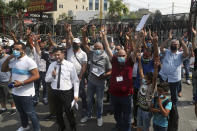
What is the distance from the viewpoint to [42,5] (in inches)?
1111

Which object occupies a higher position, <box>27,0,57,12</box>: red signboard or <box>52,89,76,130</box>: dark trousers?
<box>27,0,57,12</box>: red signboard

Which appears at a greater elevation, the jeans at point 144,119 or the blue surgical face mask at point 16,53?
the blue surgical face mask at point 16,53

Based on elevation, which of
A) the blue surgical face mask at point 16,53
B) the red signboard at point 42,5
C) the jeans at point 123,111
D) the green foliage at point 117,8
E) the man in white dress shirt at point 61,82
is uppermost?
the green foliage at point 117,8

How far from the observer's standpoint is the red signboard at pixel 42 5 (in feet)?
88.8

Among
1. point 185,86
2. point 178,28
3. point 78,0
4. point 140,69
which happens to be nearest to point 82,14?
point 78,0

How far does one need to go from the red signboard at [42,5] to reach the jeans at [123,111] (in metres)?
25.9

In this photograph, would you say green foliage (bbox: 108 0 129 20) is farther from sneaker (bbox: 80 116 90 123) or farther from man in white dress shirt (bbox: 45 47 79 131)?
man in white dress shirt (bbox: 45 47 79 131)

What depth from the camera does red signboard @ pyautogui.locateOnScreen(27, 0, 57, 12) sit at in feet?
88.8

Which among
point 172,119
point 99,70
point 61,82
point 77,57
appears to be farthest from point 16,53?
point 172,119

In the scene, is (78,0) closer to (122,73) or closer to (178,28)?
(178,28)

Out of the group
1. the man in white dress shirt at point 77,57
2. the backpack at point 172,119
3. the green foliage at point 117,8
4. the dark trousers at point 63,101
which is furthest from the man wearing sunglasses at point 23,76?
the green foliage at point 117,8

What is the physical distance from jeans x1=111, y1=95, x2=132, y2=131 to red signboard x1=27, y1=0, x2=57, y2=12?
84.9ft

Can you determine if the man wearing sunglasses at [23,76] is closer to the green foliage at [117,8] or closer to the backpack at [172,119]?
the backpack at [172,119]

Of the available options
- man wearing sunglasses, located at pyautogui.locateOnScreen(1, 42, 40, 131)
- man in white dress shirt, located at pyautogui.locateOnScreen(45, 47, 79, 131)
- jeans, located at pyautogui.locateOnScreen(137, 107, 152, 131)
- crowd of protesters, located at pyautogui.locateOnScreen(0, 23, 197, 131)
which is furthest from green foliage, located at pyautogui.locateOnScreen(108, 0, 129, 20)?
jeans, located at pyautogui.locateOnScreen(137, 107, 152, 131)
